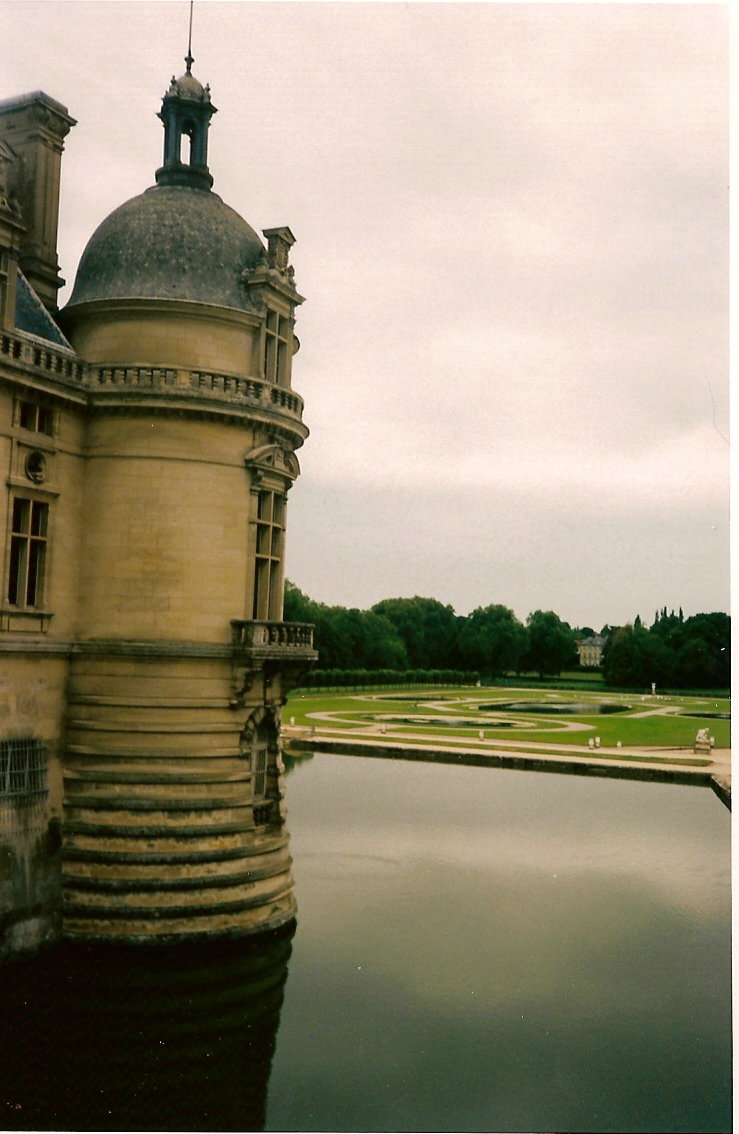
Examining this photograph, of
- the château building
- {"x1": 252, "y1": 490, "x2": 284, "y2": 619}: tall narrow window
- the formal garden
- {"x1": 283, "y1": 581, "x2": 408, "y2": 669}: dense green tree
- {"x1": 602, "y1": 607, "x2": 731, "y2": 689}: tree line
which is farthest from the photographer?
{"x1": 283, "y1": 581, "x2": 408, "y2": 669}: dense green tree

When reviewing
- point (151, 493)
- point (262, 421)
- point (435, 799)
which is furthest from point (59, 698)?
point (435, 799)

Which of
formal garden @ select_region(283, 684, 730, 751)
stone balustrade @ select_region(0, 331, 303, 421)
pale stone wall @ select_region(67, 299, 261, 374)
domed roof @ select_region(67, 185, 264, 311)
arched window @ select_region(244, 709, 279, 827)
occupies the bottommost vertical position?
formal garden @ select_region(283, 684, 730, 751)

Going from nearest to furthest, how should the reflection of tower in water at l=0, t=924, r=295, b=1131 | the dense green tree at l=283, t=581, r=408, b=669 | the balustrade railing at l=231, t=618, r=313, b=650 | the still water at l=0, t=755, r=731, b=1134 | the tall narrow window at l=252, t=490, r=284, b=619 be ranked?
the reflection of tower in water at l=0, t=924, r=295, b=1131
the still water at l=0, t=755, r=731, b=1134
the balustrade railing at l=231, t=618, r=313, b=650
the tall narrow window at l=252, t=490, r=284, b=619
the dense green tree at l=283, t=581, r=408, b=669

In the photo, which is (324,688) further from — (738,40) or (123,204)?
(738,40)

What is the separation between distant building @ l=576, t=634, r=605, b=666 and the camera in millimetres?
158625

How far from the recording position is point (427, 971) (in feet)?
63.0

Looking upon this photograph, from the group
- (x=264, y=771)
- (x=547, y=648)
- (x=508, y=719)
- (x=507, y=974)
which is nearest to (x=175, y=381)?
(x=264, y=771)

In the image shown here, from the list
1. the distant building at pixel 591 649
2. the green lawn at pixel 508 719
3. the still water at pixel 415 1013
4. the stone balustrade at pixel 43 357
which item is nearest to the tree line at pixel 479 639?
the distant building at pixel 591 649

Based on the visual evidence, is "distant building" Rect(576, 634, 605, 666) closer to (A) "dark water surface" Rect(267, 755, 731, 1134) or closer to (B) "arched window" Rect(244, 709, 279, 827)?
(A) "dark water surface" Rect(267, 755, 731, 1134)

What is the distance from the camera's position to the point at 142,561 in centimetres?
2016

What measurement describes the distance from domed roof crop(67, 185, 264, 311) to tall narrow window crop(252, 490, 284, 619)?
428cm

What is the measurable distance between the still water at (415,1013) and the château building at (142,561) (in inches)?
64.0

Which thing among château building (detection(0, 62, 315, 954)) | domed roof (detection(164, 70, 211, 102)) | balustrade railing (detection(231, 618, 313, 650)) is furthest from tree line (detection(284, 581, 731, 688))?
domed roof (detection(164, 70, 211, 102))

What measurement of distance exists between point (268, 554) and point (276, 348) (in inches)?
183
